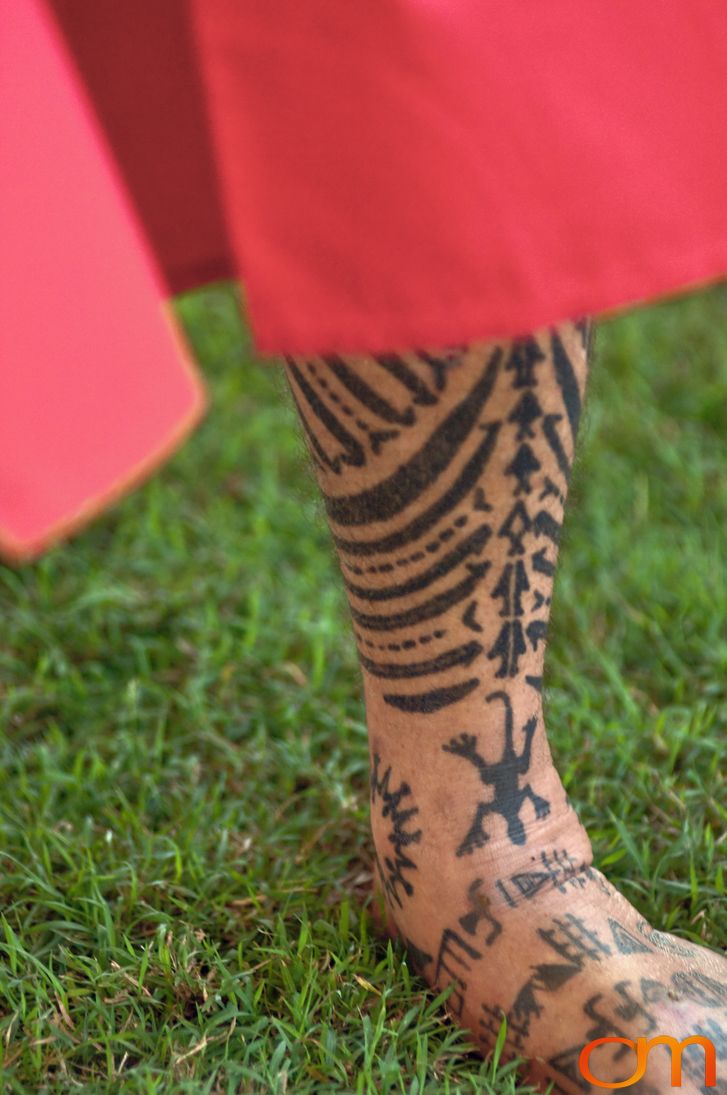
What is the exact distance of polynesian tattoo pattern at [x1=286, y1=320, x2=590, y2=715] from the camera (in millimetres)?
810

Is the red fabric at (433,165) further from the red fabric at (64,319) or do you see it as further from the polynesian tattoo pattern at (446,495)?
the red fabric at (64,319)

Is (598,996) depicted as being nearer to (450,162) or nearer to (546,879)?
(546,879)

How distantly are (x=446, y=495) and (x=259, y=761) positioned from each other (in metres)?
0.55

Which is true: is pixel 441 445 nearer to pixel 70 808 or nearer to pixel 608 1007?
pixel 608 1007

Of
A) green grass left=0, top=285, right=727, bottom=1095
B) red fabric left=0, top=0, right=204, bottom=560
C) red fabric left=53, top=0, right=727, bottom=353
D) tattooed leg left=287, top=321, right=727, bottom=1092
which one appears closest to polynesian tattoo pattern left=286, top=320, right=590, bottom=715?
tattooed leg left=287, top=321, right=727, bottom=1092

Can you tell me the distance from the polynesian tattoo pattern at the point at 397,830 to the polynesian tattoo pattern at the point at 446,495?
0.07 meters

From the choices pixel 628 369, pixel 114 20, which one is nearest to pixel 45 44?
pixel 114 20

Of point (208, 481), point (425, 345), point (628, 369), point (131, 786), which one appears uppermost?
point (425, 345)

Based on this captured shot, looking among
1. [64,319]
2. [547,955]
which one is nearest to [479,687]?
[547,955]

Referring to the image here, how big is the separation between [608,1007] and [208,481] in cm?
118

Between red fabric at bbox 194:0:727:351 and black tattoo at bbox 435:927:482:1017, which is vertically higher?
red fabric at bbox 194:0:727:351

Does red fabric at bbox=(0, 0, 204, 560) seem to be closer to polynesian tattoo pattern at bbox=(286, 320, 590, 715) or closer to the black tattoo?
polynesian tattoo pattern at bbox=(286, 320, 590, 715)

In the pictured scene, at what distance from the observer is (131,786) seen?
1.25 m

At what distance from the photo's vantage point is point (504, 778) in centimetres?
91
